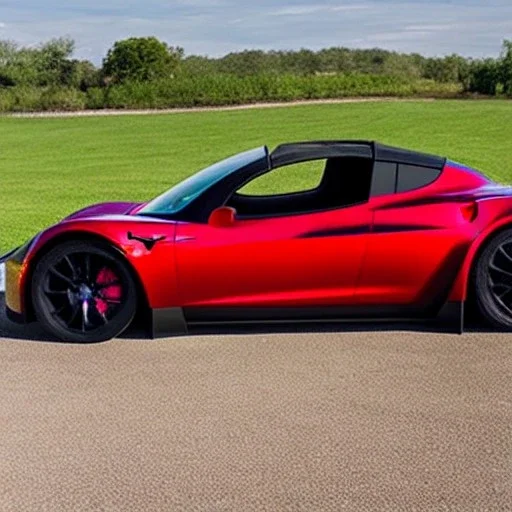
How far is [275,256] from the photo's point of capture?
4.99 metres

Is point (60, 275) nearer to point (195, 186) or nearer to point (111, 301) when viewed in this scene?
point (111, 301)

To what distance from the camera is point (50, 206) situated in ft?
38.8

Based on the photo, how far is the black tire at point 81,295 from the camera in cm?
507

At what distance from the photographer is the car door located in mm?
4984

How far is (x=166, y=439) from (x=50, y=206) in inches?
336

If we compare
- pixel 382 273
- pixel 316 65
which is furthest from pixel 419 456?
pixel 316 65

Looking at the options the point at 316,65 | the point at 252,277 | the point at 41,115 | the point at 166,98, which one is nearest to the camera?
the point at 252,277

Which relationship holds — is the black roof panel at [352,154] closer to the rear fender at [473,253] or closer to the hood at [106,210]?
the rear fender at [473,253]

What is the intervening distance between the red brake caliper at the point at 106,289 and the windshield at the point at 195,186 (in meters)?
0.50

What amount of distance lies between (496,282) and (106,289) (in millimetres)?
2343

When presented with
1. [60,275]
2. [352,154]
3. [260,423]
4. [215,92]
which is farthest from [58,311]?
[215,92]

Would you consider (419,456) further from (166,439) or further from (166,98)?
(166,98)

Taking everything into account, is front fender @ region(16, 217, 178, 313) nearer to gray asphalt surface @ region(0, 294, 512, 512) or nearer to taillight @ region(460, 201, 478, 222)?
gray asphalt surface @ region(0, 294, 512, 512)

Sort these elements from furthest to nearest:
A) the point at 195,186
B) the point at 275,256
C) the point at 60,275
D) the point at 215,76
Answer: the point at 215,76, the point at 195,186, the point at 60,275, the point at 275,256
